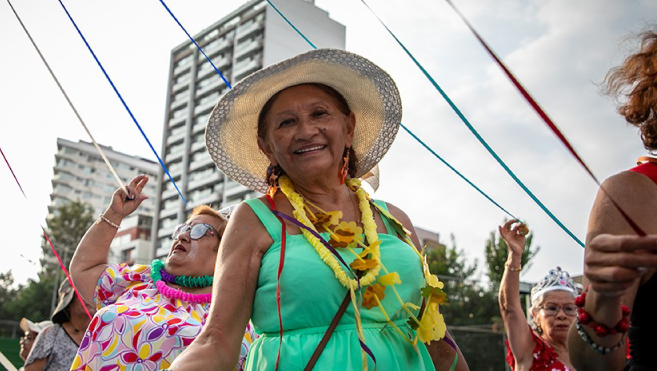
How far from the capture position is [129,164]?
7238 cm

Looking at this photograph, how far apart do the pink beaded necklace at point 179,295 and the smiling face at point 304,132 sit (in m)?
1.23

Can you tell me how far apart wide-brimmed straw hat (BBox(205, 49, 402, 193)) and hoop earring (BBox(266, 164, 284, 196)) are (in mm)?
151

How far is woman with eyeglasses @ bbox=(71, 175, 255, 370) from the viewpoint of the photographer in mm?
3041

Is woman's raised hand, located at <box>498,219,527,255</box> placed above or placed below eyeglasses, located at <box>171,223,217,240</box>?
below

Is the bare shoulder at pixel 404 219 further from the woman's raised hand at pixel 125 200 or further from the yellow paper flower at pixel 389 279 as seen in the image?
the woman's raised hand at pixel 125 200

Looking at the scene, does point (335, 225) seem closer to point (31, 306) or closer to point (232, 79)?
point (31, 306)

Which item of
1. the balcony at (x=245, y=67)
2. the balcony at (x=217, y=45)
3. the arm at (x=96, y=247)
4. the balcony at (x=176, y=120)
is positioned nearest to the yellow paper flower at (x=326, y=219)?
the arm at (x=96, y=247)

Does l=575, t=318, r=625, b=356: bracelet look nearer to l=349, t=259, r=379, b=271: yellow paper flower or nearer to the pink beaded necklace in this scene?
l=349, t=259, r=379, b=271: yellow paper flower

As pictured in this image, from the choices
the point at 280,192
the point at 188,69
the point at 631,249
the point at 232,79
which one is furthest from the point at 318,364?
the point at 188,69

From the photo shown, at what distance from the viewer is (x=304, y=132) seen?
7.51 feet

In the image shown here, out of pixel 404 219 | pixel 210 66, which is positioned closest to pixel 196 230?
pixel 404 219

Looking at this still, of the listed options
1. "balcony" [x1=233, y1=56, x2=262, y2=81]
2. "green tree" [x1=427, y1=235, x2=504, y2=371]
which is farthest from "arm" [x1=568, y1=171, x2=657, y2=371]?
"balcony" [x1=233, y1=56, x2=262, y2=81]

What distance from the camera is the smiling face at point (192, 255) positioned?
3500 millimetres

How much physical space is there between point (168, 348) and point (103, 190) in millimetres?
80780
